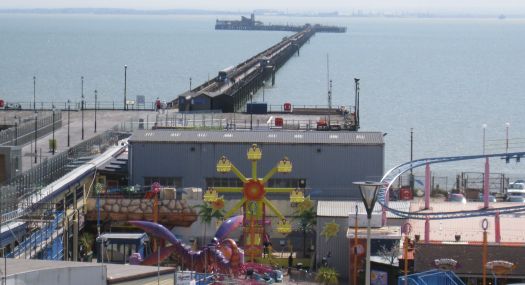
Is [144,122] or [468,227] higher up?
[144,122]

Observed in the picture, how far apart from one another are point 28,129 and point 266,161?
974cm

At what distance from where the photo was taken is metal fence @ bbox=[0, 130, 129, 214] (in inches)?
1112

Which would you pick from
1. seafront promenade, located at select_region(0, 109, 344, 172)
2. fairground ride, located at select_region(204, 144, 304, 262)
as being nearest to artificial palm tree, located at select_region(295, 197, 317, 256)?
fairground ride, located at select_region(204, 144, 304, 262)

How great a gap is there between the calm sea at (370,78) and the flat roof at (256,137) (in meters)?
14.4

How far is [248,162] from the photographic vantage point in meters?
35.4

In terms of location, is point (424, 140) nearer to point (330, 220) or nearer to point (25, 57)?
point (330, 220)

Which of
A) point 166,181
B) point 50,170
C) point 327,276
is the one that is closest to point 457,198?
point 166,181

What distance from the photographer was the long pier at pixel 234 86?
175 ft

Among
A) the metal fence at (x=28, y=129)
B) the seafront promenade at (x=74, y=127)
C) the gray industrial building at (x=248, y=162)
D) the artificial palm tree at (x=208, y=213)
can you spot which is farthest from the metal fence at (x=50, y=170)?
the artificial palm tree at (x=208, y=213)

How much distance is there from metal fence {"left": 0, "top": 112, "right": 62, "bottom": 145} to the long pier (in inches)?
277

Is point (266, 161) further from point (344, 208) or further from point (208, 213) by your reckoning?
point (344, 208)

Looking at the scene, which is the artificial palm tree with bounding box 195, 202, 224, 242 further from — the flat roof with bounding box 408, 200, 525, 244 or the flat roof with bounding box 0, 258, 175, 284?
the flat roof with bounding box 0, 258, 175, 284

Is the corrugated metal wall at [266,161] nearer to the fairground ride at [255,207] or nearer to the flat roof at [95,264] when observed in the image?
the fairground ride at [255,207]

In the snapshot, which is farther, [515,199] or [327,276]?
[515,199]
